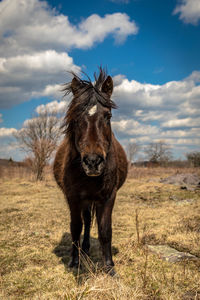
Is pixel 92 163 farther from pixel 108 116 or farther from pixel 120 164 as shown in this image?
pixel 120 164

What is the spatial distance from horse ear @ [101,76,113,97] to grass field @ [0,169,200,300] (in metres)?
2.00

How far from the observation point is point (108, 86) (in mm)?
3324

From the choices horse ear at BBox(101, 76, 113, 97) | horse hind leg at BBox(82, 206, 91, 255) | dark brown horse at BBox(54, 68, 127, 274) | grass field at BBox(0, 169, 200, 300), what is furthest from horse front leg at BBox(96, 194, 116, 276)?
horse ear at BBox(101, 76, 113, 97)

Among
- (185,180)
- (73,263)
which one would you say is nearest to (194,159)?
(185,180)

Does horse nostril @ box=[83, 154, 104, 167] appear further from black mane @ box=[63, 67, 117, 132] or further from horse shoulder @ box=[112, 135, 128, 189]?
horse shoulder @ box=[112, 135, 128, 189]

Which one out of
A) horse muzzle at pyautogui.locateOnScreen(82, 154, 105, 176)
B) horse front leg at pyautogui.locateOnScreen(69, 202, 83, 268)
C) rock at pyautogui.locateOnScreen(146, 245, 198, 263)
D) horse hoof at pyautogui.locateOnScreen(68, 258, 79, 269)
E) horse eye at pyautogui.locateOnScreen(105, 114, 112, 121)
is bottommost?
horse hoof at pyautogui.locateOnScreen(68, 258, 79, 269)

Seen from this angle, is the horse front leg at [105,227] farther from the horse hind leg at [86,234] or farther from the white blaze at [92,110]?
the white blaze at [92,110]

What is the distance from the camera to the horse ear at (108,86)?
3.27 meters

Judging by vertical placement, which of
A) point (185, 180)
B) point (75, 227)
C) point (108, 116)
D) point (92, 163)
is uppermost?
point (108, 116)

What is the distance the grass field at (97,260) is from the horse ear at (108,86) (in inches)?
78.9

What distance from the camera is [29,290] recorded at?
3000 mm

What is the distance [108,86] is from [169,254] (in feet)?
9.82

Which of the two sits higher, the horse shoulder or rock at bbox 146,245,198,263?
the horse shoulder

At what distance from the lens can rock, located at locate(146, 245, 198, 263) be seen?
3747 millimetres
